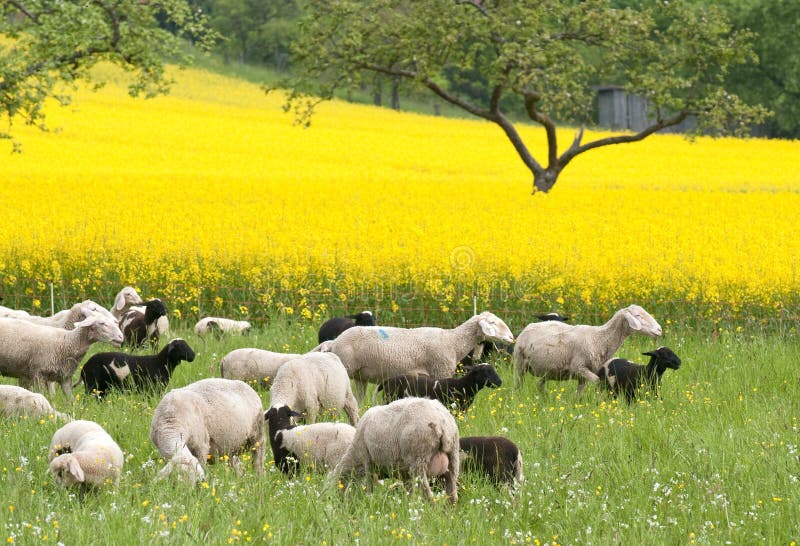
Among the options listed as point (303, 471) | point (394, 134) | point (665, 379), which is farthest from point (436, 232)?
point (394, 134)

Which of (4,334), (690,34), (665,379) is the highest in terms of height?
(690,34)

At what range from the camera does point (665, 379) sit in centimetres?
1214

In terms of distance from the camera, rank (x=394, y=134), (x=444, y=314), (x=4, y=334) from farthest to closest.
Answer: (x=394, y=134) < (x=444, y=314) < (x=4, y=334)

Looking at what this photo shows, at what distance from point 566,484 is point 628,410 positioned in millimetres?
2629

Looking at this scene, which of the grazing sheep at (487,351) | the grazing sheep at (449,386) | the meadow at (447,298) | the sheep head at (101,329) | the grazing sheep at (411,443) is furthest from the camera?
the grazing sheep at (487,351)

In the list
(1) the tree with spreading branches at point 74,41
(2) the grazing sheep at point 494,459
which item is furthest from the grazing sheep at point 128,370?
(1) the tree with spreading branches at point 74,41

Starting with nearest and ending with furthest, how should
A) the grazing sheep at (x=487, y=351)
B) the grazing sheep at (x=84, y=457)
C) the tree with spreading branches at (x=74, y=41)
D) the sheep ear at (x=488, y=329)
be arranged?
the grazing sheep at (x=84, y=457) < the sheep ear at (x=488, y=329) < the grazing sheep at (x=487, y=351) < the tree with spreading branches at (x=74, y=41)

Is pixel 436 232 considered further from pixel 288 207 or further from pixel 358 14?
pixel 358 14

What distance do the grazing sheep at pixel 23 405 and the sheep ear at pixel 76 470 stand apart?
238cm

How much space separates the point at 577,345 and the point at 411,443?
4.63 metres

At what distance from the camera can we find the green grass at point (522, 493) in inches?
270

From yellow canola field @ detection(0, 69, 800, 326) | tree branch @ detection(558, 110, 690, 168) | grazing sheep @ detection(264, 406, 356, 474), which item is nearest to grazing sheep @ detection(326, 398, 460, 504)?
grazing sheep @ detection(264, 406, 356, 474)

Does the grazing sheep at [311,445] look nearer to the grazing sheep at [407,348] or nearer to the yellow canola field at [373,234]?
the grazing sheep at [407,348]

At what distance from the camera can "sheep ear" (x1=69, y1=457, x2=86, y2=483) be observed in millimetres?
7270
